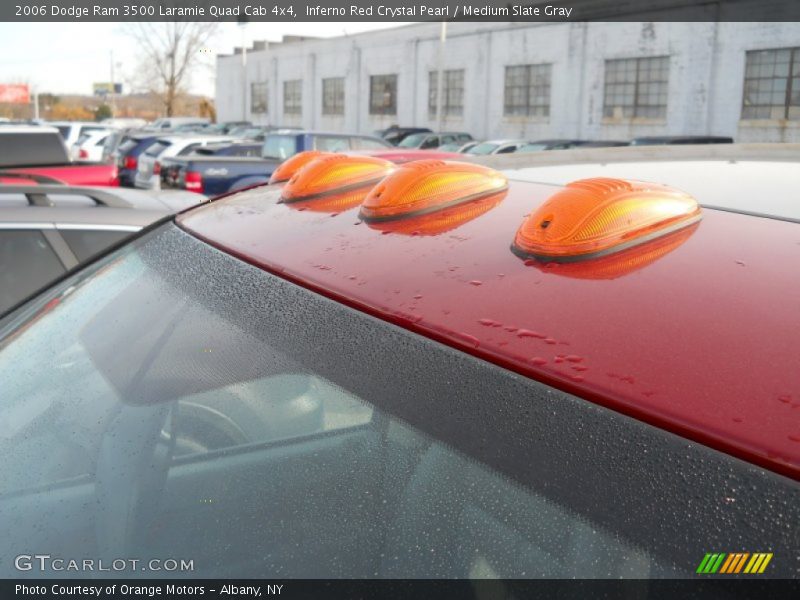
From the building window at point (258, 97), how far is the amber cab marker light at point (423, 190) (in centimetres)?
5015

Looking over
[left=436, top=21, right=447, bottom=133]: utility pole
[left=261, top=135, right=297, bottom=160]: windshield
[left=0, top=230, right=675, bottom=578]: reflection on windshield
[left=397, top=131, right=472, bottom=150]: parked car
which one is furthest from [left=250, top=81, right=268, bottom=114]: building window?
[left=0, top=230, right=675, bottom=578]: reflection on windshield

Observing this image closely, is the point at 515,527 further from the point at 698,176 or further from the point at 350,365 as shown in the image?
the point at 698,176

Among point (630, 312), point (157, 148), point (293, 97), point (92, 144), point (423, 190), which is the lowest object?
point (92, 144)

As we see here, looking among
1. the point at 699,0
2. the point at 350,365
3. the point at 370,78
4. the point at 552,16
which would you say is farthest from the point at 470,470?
the point at 370,78

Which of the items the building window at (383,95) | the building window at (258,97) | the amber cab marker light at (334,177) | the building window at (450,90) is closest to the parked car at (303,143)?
the amber cab marker light at (334,177)

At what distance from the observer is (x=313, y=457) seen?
1.24m

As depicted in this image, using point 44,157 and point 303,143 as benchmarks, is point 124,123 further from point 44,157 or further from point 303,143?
point 44,157

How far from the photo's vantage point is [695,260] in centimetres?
114

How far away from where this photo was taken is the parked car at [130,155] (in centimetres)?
1850

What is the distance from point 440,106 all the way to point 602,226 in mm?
33887

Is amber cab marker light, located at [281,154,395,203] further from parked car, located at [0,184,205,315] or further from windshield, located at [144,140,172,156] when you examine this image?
windshield, located at [144,140,172,156]

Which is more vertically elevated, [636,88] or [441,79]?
[441,79]
